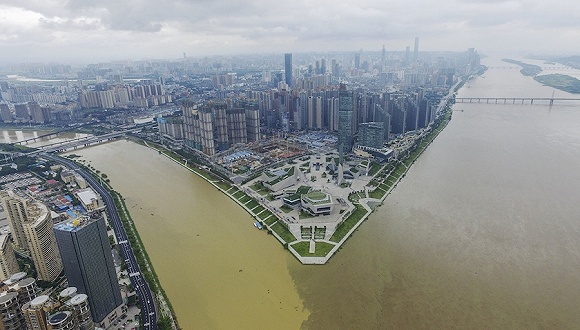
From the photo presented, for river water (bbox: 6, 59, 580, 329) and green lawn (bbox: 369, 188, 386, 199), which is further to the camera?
green lawn (bbox: 369, 188, 386, 199)

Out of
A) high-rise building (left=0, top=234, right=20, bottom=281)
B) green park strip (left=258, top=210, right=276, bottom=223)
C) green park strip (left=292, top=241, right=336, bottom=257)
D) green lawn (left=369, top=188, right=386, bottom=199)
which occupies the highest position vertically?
high-rise building (left=0, top=234, right=20, bottom=281)

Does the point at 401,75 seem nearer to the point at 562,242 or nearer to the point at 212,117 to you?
the point at 212,117

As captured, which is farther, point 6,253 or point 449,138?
point 449,138

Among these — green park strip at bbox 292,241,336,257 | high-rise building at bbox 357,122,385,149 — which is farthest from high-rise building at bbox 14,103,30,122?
green park strip at bbox 292,241,336,257

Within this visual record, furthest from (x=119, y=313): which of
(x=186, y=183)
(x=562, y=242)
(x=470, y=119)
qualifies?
(x=470, y=119)

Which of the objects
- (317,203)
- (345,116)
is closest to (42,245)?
(317,203)

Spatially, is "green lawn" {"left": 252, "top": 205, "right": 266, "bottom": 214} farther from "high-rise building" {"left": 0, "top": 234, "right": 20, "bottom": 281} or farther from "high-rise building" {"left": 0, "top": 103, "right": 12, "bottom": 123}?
"high-rise building" {"left": 0, "top": 103, "right": 12, "bottom": 123}
